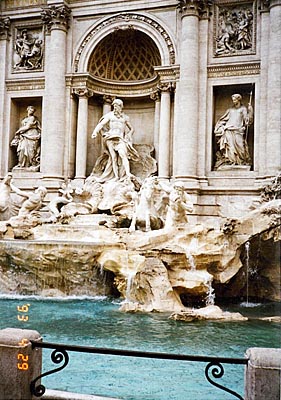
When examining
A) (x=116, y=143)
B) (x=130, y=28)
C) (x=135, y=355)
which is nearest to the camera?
(x=135, y=355)

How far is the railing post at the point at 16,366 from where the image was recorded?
3.54 m

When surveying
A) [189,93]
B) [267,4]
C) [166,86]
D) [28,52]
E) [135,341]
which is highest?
[267,4]

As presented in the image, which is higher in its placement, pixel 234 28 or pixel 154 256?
pixel 234 28

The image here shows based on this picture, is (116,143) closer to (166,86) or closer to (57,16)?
(166,86)

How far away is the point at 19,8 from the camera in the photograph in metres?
18.5

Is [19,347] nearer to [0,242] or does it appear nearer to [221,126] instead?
[0,242]

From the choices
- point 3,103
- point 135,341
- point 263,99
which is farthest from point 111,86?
point 135,341

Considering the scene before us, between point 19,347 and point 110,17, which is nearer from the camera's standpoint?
point 19,347

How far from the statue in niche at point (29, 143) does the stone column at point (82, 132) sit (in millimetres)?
1858

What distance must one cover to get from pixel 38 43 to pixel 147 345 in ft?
49.6

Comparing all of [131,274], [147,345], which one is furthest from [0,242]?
[147,345]

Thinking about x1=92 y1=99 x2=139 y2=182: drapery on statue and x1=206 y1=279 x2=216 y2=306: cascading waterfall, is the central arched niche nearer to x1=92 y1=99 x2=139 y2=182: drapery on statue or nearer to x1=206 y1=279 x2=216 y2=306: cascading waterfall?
x1=92 y1=99 x2=139 y2=182: drapery on statue

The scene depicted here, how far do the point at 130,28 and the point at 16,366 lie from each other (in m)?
15.5

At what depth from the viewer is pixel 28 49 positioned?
1853cm
